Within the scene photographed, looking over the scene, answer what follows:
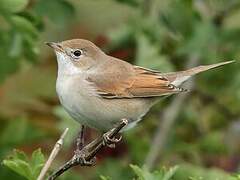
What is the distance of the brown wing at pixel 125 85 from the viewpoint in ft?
13.8

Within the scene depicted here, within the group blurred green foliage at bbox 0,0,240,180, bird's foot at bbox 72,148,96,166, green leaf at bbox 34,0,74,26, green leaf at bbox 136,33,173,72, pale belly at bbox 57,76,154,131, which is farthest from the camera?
green leaf at bbox 136,33,173,72

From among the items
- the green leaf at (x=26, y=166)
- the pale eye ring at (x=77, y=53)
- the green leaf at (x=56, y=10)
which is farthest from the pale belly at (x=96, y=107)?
the green leaf at (x=56, y=10)

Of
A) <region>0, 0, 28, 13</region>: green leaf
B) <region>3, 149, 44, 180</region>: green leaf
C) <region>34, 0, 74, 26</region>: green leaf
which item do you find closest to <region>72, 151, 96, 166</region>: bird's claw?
<region>3, 149, 44, 180</region>: green leaf

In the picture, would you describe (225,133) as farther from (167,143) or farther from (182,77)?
(182,77)

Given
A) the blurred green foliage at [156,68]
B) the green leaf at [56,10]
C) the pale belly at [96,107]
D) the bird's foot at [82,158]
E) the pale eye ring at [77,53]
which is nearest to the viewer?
the bird's foot at [82,158]

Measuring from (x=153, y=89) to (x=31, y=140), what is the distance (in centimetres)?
139

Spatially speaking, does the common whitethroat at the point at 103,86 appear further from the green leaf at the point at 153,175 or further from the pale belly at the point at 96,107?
the green leaf at the point at 153,175

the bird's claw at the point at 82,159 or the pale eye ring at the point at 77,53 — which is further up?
the pale eye ring at the point at 77,53

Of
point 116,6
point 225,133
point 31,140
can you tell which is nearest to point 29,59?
point 31,140

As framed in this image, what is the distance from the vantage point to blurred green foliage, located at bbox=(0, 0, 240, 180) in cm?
541

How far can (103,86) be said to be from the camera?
4191 millimetres

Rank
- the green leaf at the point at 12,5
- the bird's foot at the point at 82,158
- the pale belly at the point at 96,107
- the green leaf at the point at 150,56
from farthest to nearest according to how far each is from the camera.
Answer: the green leaf at the point at 150,56 < the green leaf at the point at 12,5 < the pale belly at the point at 96,107 < the bird's foot at the point at 82,158

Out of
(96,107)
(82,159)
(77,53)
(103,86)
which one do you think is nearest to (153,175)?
(82,159)

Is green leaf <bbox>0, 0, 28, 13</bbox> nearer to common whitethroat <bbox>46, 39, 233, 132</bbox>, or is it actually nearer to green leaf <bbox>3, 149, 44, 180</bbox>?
common whitethroat <bbox>46, 39, 233, 132</bbox>
